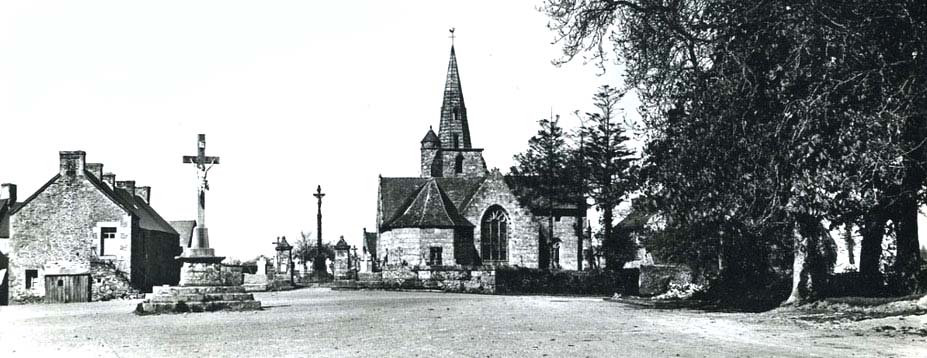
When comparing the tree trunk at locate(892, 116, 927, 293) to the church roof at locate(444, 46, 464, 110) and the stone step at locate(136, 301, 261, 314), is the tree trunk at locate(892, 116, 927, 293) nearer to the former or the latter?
the stone step at locate(136, 301, 261, 314)

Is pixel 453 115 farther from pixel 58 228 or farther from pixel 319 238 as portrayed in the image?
pixel 58 228

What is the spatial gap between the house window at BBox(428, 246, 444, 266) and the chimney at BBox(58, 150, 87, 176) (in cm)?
1926

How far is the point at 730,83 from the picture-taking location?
1772 cm

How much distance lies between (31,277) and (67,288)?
2.87 m

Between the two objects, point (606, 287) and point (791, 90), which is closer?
point (791, 90)

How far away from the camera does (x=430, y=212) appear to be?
51625 mm

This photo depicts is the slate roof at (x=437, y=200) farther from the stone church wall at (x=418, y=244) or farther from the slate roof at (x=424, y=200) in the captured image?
the stone church wall at (x=418, y=244)

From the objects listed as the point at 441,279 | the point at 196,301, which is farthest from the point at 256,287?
the point at 196,301

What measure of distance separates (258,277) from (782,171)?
3663 cm

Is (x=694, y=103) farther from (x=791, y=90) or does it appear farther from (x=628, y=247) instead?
(x=628, y=247)

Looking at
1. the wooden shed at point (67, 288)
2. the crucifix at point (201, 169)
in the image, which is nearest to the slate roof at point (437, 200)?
the wooden shed at point (67, 288)

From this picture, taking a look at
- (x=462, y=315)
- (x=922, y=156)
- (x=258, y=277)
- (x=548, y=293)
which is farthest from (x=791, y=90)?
(x=258, y=277)

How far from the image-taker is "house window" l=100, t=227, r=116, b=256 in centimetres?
3806

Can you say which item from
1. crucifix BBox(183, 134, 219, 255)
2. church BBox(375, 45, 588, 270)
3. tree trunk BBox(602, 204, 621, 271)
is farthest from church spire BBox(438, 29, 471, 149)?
crucifix BBox(183, 134, 219, 255)
